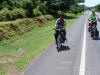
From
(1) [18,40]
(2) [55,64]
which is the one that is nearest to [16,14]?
(1) [18,40]

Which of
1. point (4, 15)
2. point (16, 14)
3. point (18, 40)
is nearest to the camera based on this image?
point (18, 40)

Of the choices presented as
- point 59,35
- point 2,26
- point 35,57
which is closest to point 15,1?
point 2,26

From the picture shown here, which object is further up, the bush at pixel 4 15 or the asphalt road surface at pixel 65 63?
the bush at pixel 4 15

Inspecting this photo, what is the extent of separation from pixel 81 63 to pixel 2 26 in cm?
814

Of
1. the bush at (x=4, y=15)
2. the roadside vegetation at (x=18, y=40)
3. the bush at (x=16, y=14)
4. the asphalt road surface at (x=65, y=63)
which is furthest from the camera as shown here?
the bush at (x=16, y=14)

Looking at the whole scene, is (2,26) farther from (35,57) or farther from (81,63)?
(81,63)

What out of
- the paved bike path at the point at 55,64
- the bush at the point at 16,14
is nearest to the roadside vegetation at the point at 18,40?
the bush at the point at 16,14

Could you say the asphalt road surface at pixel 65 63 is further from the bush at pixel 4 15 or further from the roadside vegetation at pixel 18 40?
the bush at pixel 4 15

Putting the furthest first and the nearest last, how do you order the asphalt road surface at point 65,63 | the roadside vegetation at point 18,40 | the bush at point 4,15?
the bush at point 4,15
the roadside vegetation at point 18,40
the asphalt road surface at point 65,63

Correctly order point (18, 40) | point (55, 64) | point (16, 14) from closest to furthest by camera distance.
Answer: point (55, 64), point (18, 40), point (16, 14)

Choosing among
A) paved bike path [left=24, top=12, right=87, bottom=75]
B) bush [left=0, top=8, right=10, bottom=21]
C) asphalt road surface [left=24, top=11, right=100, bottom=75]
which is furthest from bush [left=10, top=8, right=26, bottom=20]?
paved bike path [left=24, top=12, right=87, bottom=75]

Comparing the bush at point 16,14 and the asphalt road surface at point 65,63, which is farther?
the bush at point 16,14

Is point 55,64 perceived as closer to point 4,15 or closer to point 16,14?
point 4,15

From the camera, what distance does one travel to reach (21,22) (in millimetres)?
19266
